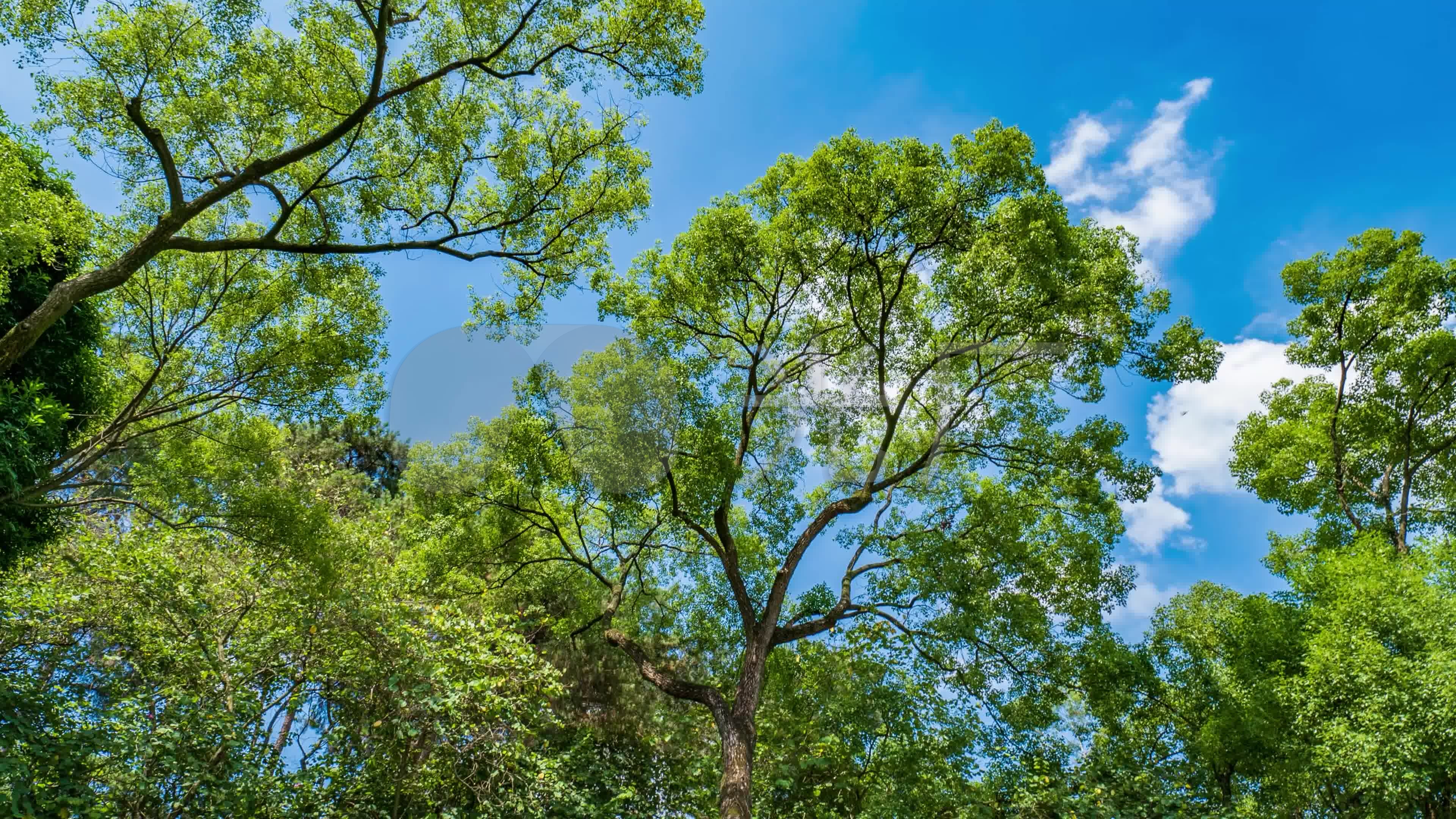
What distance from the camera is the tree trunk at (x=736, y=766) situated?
8047 mm

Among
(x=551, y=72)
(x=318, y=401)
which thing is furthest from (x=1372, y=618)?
(x=318, y=401)

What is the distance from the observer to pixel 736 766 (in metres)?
8.33

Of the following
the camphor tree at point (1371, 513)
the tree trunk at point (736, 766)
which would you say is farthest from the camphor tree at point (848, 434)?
the camphor tree at point (1371, 513)

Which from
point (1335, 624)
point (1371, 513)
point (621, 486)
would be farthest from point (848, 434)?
point (1371, 513)

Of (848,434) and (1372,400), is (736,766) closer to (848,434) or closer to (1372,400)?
(848,434)

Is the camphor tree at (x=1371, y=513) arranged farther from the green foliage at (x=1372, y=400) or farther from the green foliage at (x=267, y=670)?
the green foliage at (x=267, y=670)

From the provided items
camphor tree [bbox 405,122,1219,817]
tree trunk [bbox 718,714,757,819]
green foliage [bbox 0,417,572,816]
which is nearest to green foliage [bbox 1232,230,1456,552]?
camphor tree [bbox 405,122,1219,817]

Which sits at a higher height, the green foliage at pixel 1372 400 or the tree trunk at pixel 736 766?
the green foliage at pixel 1372 400

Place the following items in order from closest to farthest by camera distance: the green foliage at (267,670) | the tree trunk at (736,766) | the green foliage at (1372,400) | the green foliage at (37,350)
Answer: the green foliage at (37,350)
the green foliage at (267,670)
the tree trunk at (736,766)
the green foliage at (1372,400)

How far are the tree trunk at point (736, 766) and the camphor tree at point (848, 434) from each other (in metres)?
0.03

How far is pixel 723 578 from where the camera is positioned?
35.6 ft

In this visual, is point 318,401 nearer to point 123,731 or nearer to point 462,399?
point 462,399

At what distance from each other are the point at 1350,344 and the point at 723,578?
10191 millimetres

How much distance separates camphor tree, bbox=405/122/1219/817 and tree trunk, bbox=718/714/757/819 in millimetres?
29
